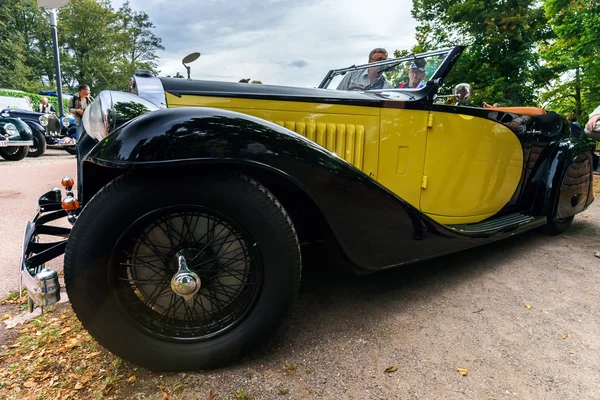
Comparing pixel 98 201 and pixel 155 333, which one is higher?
pixel 98 201

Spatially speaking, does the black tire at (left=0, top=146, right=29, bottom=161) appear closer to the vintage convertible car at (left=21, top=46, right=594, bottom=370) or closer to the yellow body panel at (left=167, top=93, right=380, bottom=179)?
the vintage convertible car at (left=21, top=46, right=594, bottom=370)

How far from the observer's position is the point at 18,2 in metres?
28.3

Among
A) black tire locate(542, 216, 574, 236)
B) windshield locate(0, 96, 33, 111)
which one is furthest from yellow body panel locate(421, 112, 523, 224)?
windshield locate(0, 96, 33, 111)

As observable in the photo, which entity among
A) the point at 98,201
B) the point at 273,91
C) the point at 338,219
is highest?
the point at 273,91

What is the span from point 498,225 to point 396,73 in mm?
1530

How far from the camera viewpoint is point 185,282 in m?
1.43

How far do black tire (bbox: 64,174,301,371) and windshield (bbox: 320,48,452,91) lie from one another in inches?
73.2

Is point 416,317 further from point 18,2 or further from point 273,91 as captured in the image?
point 18,2

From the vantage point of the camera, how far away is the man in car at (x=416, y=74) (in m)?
2.70

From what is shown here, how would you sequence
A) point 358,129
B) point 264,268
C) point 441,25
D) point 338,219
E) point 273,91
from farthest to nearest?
point 441,25
point 358,129
point 273,91
point 338,219
point 264,268

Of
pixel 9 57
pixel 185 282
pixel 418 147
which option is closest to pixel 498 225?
pixel 418 147

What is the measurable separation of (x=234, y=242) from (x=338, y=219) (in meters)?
0.52

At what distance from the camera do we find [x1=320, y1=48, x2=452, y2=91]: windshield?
2703 mm

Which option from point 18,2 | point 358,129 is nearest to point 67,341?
point 358,129
